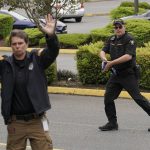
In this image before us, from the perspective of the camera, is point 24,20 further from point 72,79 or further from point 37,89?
point 37,89

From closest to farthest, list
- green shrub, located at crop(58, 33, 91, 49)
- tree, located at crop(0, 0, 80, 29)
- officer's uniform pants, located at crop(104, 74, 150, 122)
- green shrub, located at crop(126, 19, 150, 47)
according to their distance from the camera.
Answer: officer's uniform pants, located at crop(104, 74, 150, 122)
tree, located at crop(0, 0, 80, 29)
green shrub, located at crop(126, 19, 150, 47)
green shrub, located at crop(58, 33, 91, 49)

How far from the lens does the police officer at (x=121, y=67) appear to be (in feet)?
28.9

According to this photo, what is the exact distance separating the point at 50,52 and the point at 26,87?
0.41 m

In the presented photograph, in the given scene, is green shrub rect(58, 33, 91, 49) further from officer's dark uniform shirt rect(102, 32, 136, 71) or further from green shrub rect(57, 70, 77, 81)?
officer's dark uniform shirt rect(102, 32, 136, 71)

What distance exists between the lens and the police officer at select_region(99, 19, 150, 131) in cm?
882

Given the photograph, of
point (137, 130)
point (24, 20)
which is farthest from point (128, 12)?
point (137, 130)

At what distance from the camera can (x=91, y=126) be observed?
31.7ft

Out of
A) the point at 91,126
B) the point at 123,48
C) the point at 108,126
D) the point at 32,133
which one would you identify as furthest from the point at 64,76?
the point at 32,133

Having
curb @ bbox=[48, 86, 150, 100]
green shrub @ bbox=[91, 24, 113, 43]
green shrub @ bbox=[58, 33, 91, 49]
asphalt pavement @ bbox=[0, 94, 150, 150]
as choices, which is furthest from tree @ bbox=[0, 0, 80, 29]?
green shrub @ bbox=[58, 33, 91, 49]

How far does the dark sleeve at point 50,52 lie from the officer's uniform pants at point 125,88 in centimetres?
335

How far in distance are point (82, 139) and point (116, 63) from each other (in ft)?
4.00

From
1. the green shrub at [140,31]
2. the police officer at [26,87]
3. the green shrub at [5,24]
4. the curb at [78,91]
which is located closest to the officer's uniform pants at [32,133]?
the police officer at [26,87]

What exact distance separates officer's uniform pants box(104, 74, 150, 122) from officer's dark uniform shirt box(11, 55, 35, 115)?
3437 millimetres

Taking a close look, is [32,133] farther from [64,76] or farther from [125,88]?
[64,76]
